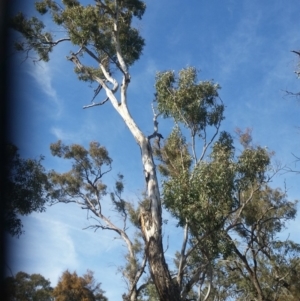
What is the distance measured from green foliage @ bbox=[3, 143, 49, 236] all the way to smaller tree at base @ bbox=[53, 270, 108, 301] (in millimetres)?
6428

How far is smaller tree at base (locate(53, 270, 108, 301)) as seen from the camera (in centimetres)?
1584

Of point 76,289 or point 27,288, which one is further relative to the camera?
point 76,289

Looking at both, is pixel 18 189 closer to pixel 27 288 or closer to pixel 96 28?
pixel 27 288

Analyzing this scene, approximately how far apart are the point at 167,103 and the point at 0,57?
5.15m

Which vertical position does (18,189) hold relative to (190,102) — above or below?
below

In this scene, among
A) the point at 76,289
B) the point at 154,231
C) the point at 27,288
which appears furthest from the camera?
the point at 76,289

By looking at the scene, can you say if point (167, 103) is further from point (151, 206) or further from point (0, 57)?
point (0, 57)

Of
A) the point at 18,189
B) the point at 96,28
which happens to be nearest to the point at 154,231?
the point at 18,189

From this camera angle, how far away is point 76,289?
16375mm

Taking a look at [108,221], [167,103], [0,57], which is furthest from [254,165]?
[0,57]

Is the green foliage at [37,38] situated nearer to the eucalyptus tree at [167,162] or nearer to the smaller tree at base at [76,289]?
the eucalyptus tree at [167,162]

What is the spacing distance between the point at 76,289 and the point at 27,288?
5.25m

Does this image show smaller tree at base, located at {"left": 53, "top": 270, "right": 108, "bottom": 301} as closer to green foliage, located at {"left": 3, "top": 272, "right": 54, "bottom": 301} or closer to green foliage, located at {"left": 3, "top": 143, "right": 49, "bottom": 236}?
green foliage, located at {"left": 3, "top": 272, "right": 54, "bottom": 301}

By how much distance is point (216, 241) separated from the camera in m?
10.9
